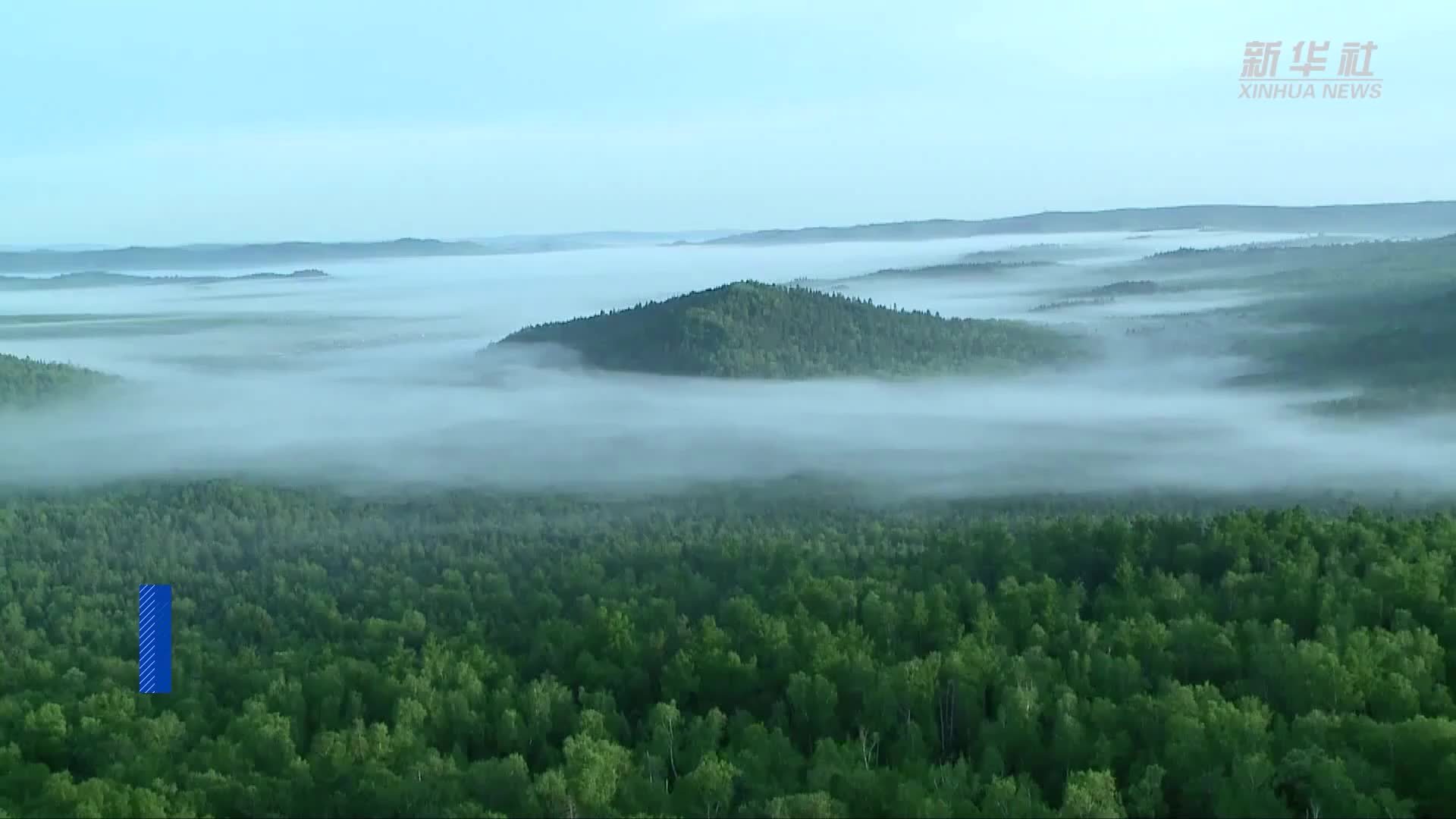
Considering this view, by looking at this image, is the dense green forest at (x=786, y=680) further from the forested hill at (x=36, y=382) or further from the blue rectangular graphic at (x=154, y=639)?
the forested hill at (x=36, y=382)

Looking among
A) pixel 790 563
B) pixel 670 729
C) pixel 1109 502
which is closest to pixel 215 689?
pixel 670 729

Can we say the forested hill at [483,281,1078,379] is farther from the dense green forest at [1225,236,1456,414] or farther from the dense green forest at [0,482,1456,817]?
the dense green forest at [0,482,1456,817]

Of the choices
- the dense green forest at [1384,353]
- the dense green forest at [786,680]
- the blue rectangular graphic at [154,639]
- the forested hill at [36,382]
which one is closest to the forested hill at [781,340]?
the dense green forest at [1384,353]

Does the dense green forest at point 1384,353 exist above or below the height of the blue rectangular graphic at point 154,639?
above

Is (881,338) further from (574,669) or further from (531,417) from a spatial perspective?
(574,669)

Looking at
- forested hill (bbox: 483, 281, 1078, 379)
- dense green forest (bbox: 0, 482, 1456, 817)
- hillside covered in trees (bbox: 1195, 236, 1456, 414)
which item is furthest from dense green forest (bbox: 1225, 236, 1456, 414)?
dense green forest (bbox: 0, 482, 1456, 817)

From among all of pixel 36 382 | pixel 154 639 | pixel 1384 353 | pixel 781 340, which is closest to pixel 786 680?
pixel 154 639

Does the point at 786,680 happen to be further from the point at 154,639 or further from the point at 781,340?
the point at 781,340
